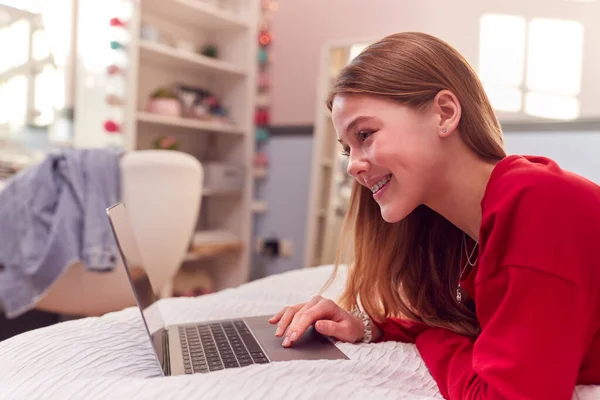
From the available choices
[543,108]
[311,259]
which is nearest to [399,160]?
[543,108]

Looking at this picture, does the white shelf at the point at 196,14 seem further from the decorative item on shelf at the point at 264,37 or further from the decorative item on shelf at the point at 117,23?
the decorative item on shelf at the point at 117,23

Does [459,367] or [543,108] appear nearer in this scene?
[459,367]

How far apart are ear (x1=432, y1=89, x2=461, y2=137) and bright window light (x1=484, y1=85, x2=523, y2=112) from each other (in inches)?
75.5

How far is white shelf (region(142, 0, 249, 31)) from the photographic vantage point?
120 inches

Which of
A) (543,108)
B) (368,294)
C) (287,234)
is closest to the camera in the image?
(368,294)

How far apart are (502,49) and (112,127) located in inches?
78.3

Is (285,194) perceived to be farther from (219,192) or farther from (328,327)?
(328,327)

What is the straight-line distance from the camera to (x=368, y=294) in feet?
3.50

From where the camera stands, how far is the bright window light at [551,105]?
7.95 feet

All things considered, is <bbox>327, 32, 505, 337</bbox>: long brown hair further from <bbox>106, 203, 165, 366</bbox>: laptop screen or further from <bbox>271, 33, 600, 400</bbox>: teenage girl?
<bbox>106, 203, 165, 366</bbox>: laptop screen

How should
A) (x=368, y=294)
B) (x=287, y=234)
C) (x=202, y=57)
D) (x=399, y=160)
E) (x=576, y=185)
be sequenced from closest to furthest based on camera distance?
(x=576, y=185), (x=399, y=160), (x=368, y=294), (x=202, y=57), (x=287, y=234)

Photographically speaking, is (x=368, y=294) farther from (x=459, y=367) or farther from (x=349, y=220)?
(x=459, y=367)

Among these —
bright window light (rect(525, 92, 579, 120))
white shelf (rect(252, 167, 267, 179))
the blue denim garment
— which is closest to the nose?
the blue denim garment

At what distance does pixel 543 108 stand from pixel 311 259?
153cm
